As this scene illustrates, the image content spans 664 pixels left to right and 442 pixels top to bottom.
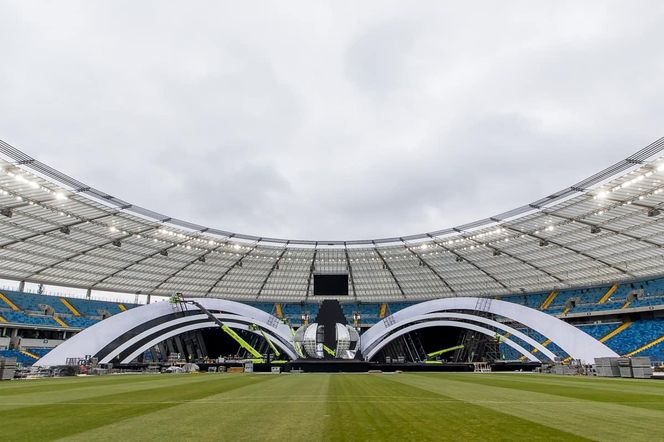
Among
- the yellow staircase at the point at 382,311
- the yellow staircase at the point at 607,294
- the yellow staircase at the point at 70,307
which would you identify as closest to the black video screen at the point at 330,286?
the yellow staircase at the point at 382,311

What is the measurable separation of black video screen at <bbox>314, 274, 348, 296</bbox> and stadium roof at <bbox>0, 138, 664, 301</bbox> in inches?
189

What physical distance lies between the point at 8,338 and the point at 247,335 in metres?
33.8

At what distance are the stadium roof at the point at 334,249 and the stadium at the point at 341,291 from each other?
31 centimetres

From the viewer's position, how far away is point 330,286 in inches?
2958

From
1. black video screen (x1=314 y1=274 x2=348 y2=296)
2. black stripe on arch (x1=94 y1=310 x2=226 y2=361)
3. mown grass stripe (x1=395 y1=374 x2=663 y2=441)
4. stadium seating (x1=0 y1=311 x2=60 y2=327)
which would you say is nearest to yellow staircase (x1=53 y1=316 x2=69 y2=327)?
stadium seating (x1=0 y1=311 x2=60 y2=327)

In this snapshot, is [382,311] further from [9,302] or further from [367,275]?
[9,302]

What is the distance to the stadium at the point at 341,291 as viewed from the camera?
44438 mm

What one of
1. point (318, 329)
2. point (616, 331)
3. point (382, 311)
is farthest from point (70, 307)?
point (616, 331)

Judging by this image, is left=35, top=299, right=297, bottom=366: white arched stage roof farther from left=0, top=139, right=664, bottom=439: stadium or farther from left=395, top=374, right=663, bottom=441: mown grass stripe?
left=395, top=374, right=663, bottom=441: mown grass stripe

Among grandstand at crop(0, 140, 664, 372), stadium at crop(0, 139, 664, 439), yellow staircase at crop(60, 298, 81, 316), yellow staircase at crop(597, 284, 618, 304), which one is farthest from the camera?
yellow staircase at crop(60, 298, 81, 316)

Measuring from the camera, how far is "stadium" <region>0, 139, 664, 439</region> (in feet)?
146

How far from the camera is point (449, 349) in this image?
64875 mm

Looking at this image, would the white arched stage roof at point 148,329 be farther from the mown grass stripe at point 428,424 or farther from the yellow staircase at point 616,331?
the mown grass stripe at point 428,424

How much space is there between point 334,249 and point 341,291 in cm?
768
